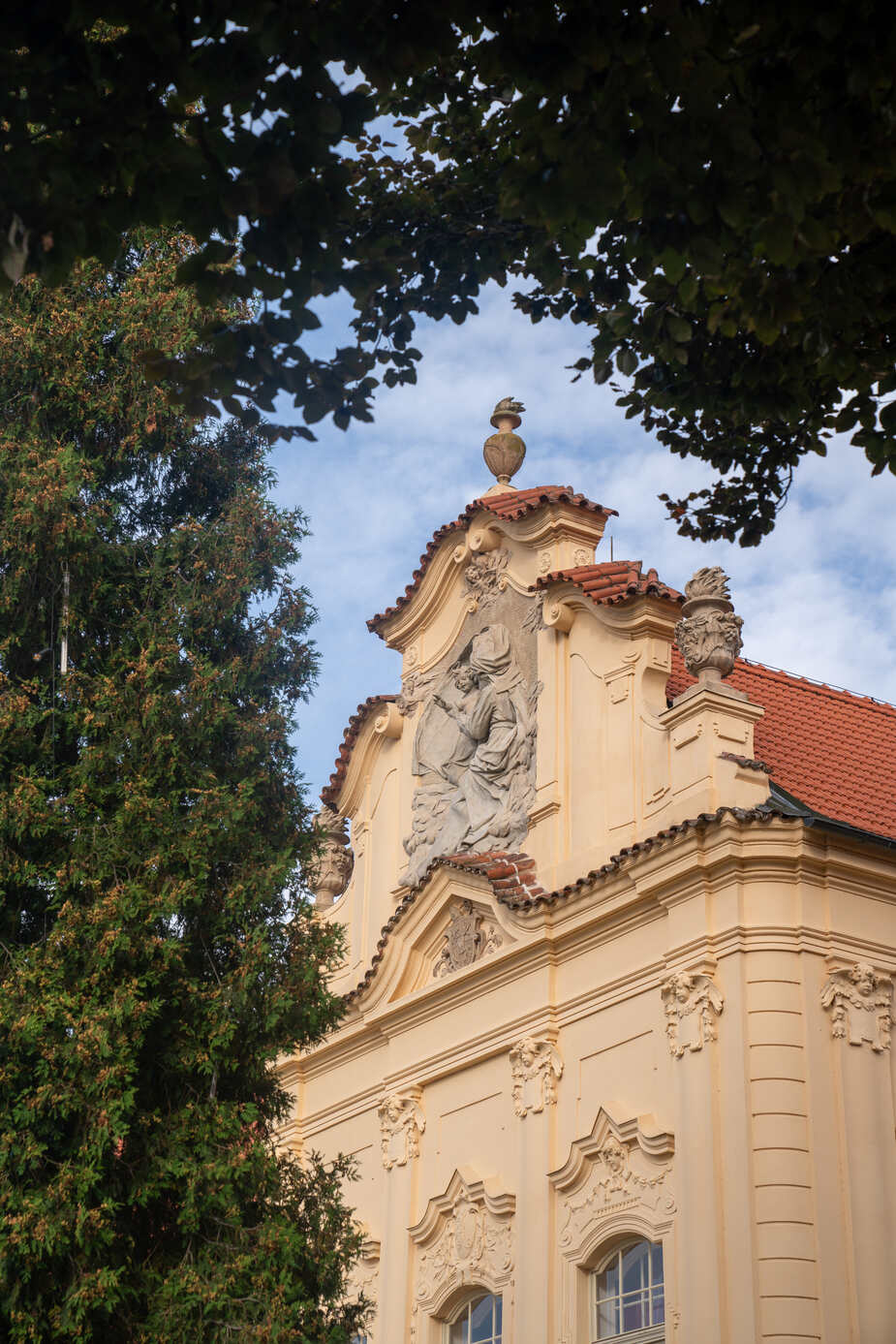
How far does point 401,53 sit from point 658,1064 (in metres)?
11.1

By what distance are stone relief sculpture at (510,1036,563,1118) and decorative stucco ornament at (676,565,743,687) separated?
3.83 meters

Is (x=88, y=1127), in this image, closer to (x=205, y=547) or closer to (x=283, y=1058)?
(x=205, y=547)

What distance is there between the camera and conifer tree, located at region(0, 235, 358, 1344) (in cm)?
1046

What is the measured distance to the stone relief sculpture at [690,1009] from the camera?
15078 mm

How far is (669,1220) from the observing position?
14.8 meters

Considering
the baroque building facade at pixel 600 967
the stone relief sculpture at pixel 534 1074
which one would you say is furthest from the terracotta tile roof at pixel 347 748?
the stone relief sculpture at pixel 534 1074

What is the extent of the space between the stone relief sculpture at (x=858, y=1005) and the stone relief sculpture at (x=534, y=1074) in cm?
298

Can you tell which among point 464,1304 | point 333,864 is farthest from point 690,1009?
point 333,864

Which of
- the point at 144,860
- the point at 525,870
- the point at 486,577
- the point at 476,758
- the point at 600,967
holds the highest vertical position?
the point at 486,577

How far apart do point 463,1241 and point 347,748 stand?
22.5ft

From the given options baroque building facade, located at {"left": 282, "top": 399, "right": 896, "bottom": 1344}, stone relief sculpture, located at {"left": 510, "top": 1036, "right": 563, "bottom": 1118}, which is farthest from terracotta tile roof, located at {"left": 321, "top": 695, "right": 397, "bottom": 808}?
stone relief sculpture, located at {"left": 510, "top": 1036, "right": 563, "bottom": 1118}

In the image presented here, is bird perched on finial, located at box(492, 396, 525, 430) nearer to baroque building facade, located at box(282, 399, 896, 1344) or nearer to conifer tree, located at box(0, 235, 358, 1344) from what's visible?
baroque building facade, located at box(282, 399, 896, 1344)

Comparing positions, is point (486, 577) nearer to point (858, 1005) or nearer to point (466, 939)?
point (466, 939)

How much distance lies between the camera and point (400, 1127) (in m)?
18.8
